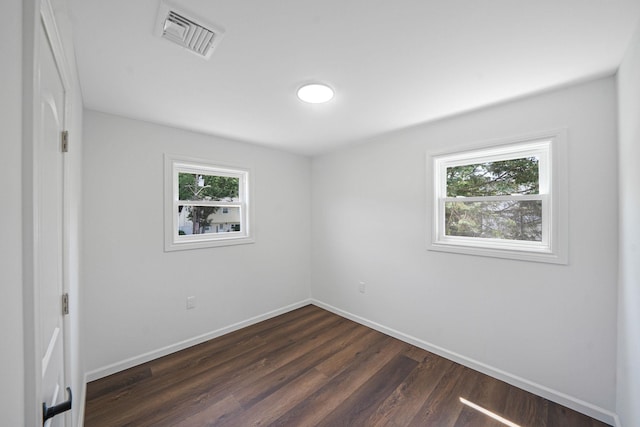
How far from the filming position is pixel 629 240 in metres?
1.48

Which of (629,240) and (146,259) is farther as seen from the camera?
(146,259)

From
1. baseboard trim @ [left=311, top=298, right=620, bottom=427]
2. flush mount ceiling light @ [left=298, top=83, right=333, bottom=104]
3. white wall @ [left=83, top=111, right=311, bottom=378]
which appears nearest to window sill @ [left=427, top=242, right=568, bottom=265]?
baseboard trim @ [left=311, top=298, right=620, bottom=427]

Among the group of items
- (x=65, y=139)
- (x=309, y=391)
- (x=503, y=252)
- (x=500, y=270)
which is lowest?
(x=309, y=391)

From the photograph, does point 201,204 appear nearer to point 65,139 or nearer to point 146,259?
point 146,259

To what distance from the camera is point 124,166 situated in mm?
2375

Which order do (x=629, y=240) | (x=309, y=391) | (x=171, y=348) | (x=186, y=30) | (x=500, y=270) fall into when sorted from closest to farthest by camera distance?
(x=186, y=30) < (x=629, y=240) < (x=309, y=391) < (x=500, y=270) < (x=171, y=348)

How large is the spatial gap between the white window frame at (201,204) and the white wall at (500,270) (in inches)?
49.8

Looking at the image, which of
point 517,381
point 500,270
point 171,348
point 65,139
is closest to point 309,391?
point 171,348

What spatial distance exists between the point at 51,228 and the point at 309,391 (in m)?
2.02

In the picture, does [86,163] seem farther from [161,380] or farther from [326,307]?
[326,307]

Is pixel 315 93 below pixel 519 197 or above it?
above

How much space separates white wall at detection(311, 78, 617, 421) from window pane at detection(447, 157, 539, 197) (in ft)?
0.86

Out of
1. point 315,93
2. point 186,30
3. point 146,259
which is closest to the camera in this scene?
point 186,30

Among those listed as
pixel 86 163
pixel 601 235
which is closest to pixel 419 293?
pixel 601 235
